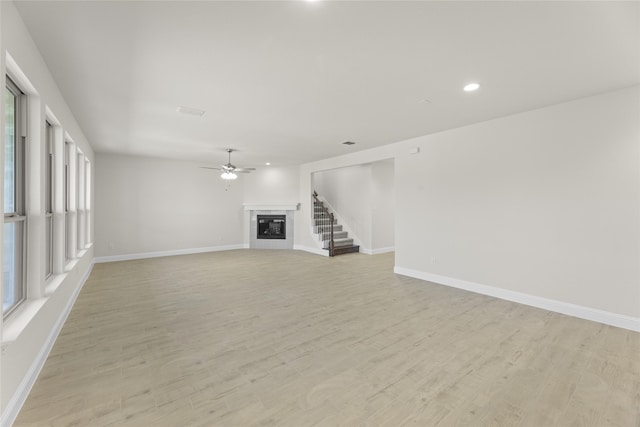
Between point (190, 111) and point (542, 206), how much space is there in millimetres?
4971

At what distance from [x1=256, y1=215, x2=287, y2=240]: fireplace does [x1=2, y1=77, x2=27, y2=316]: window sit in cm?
689

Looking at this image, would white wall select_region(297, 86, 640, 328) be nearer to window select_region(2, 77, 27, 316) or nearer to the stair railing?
the stair railing

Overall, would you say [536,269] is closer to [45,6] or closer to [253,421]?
[253,421]

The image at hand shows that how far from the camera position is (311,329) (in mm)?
3244

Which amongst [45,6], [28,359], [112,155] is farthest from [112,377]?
[112,155]

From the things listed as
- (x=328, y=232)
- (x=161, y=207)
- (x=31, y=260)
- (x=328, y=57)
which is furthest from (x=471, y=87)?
(x=161, y=207)

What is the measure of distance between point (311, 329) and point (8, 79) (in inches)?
134

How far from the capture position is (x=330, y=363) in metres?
2.54

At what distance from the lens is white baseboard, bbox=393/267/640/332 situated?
327 cm

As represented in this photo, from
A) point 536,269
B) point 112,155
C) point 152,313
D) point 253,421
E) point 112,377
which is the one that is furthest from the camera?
point 112,155

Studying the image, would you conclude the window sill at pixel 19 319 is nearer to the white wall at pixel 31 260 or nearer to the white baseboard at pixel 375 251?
the white wall at pixel 31 260

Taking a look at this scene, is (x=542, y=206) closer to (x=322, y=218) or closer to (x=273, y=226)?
(x=322, y=218)

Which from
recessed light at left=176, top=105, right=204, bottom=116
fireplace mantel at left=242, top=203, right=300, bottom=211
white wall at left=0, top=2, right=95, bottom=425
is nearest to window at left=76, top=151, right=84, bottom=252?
white wall at left=0, top=2, right=95, bottom=425

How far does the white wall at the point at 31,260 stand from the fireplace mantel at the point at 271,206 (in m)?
5.95
